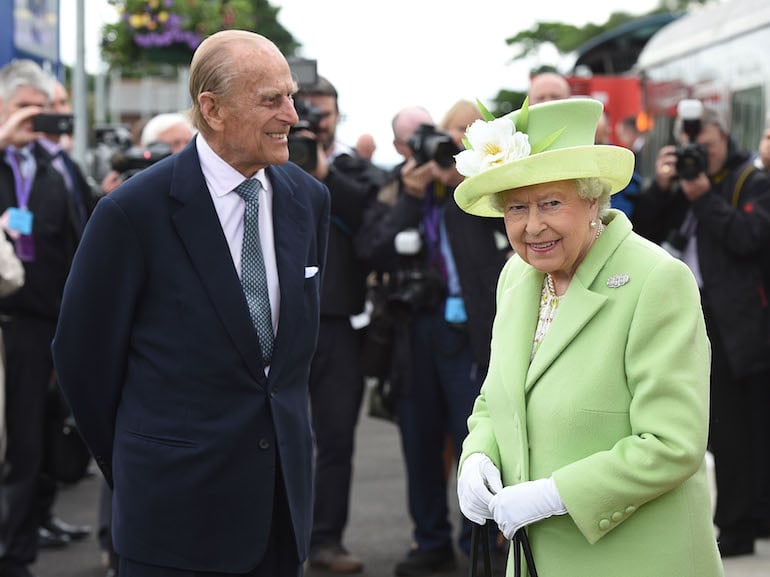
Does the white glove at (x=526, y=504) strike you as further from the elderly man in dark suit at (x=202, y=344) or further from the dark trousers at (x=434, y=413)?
the dark trousers at (x=434, y=413)

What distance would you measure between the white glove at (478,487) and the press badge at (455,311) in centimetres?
272

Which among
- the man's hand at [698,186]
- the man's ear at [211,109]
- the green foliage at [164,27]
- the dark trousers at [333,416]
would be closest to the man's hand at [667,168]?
the man's hand at [698,186]

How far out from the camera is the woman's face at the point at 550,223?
2.70m

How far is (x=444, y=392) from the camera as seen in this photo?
5.71 m

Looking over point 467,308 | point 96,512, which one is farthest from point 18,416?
point 467,308

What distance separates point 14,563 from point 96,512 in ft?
5.30

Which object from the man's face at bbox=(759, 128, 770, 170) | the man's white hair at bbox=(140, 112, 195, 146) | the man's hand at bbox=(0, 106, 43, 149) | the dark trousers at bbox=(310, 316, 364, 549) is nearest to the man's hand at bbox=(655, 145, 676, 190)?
the man's face at bbox=(759, 128, 770, 170)

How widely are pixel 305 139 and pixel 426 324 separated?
3.32 ft

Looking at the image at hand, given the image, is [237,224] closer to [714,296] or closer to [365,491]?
[714,296]

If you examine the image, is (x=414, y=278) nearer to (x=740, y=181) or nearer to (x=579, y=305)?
(x=740, y=181)

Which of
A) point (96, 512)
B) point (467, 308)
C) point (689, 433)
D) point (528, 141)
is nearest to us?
point (689, 433)

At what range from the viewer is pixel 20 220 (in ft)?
19.2

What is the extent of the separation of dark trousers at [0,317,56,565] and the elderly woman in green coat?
345 centimetres

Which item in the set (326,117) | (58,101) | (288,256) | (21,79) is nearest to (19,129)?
(21,79)
